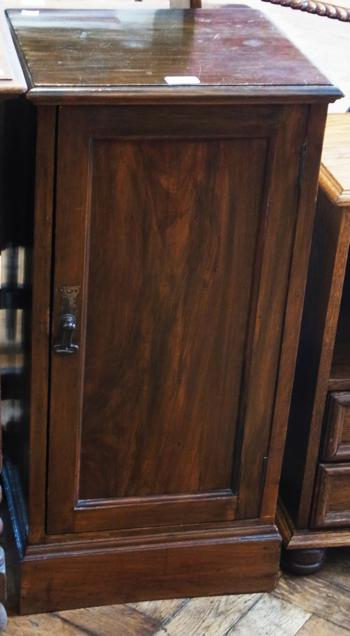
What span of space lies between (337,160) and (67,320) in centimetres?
51

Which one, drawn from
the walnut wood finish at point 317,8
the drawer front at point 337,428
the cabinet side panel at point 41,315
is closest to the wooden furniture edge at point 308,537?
the drawer front at point 337,428

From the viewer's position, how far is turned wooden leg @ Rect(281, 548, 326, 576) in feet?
6.00

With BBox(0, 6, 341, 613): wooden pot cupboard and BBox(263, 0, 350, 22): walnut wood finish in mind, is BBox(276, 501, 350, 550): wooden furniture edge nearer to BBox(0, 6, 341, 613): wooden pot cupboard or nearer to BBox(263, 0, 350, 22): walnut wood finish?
BBox(0, 6, 341, 613): wooden pot cupboard

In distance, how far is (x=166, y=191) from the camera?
1.49m

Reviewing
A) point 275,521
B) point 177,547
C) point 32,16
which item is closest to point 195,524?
point 177,547

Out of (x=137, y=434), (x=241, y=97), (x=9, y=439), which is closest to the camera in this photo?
(x=241, y=97)

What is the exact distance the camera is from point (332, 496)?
71.0 inches

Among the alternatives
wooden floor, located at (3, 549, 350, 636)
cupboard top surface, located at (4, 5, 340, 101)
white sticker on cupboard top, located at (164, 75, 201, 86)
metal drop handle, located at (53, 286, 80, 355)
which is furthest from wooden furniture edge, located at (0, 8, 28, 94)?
wooden floor, located at (3, 549, 350, 636)

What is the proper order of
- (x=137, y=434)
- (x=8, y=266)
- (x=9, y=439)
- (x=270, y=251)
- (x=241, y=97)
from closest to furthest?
(x=241, y=97) < (x=270, y=251) < (x=137, y=434) < (x=8, y=266) < (x=9, y=439)

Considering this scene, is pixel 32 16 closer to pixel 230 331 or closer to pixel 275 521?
pixel 230 331

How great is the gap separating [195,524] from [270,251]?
0.48 metres

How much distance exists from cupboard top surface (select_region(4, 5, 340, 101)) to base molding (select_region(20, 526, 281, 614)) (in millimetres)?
736

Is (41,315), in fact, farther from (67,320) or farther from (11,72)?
(11,72)

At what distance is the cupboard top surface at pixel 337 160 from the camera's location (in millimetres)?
1591
